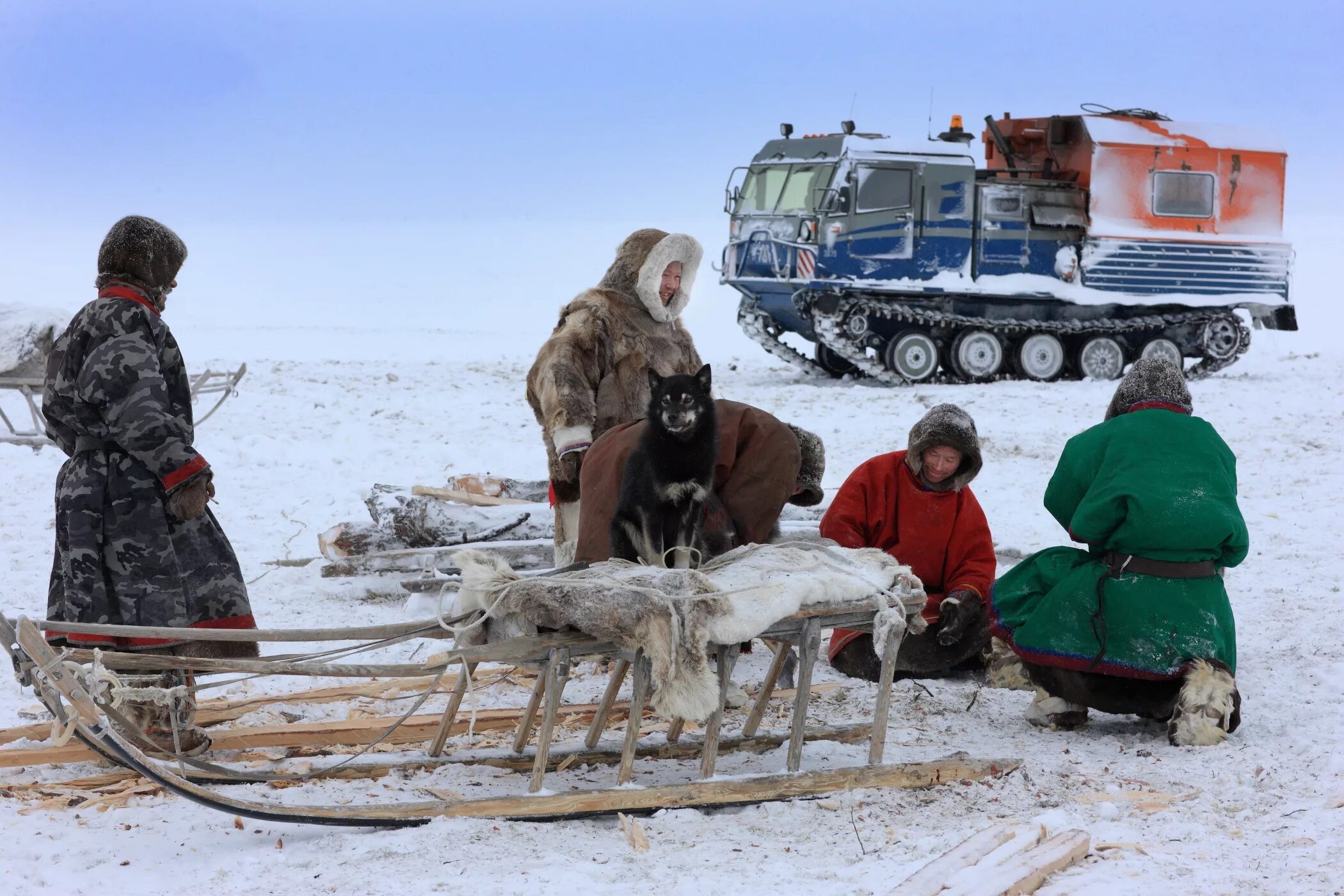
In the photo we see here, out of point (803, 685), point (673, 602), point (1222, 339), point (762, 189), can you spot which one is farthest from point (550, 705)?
point (1222, 339)

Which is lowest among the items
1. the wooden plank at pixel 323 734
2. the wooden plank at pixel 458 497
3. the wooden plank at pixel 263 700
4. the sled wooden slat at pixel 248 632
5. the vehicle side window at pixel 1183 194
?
the wooden plank at pixel 263 700

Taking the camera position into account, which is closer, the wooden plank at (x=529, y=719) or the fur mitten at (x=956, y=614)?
the wooden plank at (x=529, y=719)

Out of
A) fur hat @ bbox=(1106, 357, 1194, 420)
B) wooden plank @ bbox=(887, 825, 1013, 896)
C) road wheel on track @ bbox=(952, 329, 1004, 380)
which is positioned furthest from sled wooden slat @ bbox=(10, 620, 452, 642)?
road wheel on track @ bbox=(952, 329, 1004, 380)

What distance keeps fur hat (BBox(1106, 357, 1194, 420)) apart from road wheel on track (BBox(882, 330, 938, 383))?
10.5m

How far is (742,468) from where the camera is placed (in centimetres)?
430

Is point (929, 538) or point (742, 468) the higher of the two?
point (742, 468)

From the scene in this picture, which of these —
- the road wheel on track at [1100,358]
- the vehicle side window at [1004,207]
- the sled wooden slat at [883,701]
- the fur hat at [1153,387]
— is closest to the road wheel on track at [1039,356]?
the road wheel on track at [1100,358]

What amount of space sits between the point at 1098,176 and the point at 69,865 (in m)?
14.6

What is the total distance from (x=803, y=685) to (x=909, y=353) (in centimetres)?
1181

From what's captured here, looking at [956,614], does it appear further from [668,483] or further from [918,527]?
[668,483]

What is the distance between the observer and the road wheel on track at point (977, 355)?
15.0 metres

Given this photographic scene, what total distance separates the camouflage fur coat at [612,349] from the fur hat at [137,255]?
139cm

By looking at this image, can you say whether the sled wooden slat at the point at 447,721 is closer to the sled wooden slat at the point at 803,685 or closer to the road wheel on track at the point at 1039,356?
the sled wooden slat at the point at 803,685

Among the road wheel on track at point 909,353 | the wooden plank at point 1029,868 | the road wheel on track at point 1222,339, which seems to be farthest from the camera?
the road wheel on track at point 1222,339
